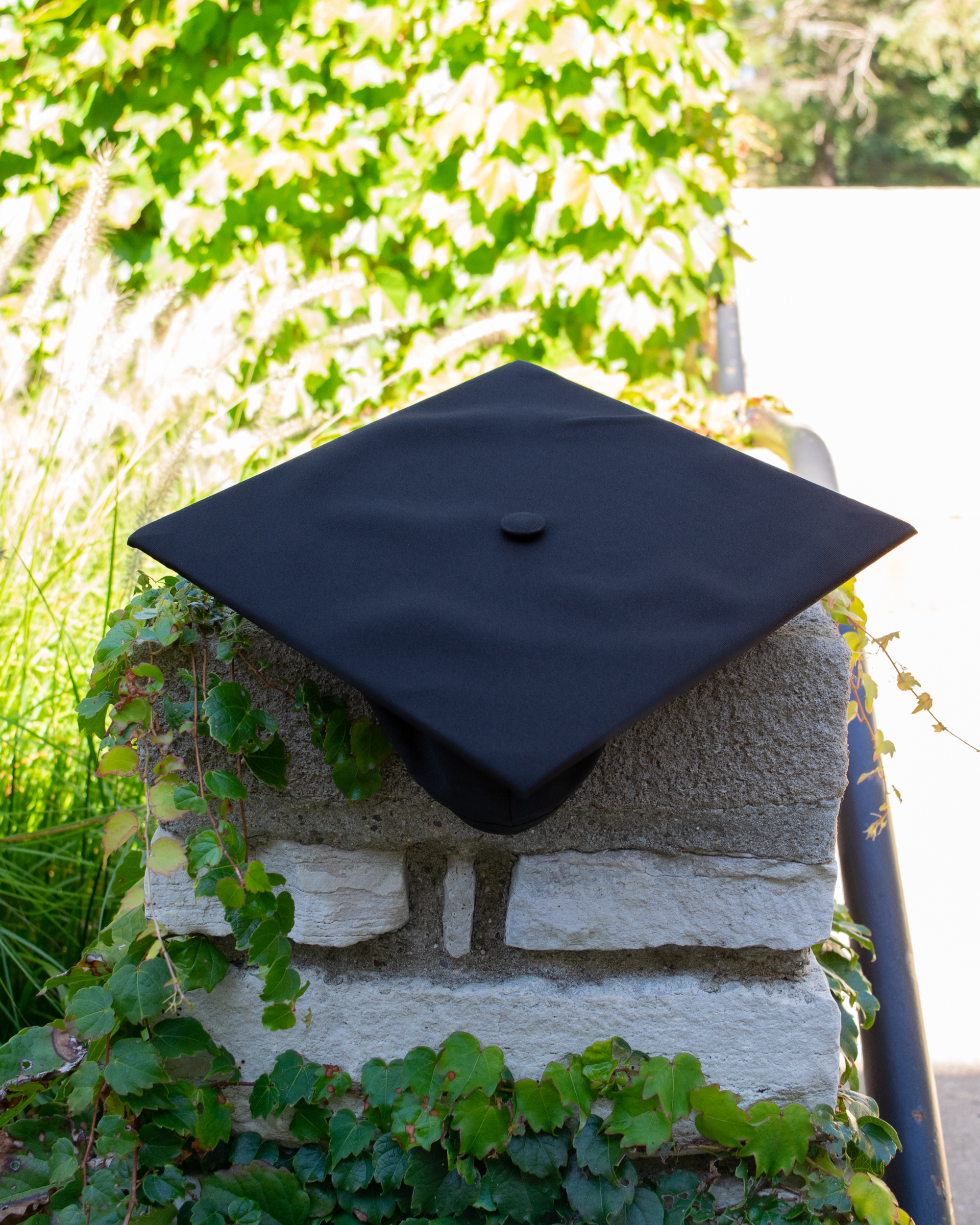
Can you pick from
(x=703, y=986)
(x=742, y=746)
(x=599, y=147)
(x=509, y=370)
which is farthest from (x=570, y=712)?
(x=599, y=147)

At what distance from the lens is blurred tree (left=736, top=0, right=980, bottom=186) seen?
18.4 m

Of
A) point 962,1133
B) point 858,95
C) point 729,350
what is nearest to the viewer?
point 962,1133

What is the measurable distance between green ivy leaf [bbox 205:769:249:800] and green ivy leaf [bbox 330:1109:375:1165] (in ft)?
1.40

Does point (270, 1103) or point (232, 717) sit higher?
point (232, 717)

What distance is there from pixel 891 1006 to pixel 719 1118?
329 millimetres

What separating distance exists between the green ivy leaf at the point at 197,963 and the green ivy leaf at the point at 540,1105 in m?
0.37

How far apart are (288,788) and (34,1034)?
17.9 inches

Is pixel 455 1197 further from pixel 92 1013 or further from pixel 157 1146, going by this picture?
pixel 92 1013

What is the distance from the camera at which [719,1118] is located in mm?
1062

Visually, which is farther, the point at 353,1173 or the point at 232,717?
the point at 353,1173

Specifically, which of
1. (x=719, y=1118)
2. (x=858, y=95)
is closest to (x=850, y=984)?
(x=719, y=1118)

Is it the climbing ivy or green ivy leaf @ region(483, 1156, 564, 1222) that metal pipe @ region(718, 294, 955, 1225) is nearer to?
the climbing ivy

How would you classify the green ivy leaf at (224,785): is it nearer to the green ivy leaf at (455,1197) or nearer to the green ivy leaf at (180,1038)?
the green ivy leaf at (180,1038)

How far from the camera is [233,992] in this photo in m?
1.10
